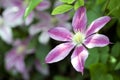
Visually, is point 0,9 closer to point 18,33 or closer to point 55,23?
point 18,33

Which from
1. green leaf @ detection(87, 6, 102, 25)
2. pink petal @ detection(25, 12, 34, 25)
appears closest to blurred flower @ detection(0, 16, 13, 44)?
pink petal @ detection(25, 12, 34, 25)

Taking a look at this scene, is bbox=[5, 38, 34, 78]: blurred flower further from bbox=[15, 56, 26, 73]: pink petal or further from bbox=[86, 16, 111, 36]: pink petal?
bbox=[86, 16, 111, 36]: pink petal

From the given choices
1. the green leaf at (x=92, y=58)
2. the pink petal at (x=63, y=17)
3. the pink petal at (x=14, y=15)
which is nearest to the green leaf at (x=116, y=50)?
the green leaf at (x=92, y=58)

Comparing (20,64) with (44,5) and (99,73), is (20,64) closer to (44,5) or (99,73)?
(44,5)

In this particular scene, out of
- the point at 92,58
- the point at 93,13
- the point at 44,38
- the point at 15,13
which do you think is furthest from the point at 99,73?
the point at 15,13

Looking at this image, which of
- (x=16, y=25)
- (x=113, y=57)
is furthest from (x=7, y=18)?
(x=113, y=57)

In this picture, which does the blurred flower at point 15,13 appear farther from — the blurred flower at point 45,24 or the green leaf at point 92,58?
the green leaf at point 92,58
